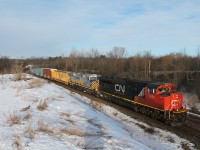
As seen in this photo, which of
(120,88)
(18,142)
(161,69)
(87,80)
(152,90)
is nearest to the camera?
(18,142)

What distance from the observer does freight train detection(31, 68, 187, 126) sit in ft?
58.7

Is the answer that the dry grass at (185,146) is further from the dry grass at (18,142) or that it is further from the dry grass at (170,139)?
the dry grass at (18,142)

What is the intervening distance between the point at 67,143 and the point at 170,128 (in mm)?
10271

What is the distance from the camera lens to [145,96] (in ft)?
66.9

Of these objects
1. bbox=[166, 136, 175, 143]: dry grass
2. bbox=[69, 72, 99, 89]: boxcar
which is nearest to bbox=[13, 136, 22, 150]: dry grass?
bbox=[166, 136, 175, 143]: dry grass

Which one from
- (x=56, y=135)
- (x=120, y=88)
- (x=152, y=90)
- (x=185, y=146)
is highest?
(x=152, y=90)

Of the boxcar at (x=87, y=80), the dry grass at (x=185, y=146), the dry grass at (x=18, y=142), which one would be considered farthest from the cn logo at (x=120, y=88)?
the dry grass at (x=18, y=142)

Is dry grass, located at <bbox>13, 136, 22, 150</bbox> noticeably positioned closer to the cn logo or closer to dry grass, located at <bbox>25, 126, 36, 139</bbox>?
dry grass, located at <bbox>25, 126, 36, 139</bbox>

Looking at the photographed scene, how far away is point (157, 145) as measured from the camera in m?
13.2

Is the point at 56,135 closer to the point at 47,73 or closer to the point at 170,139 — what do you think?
the point at 170,139

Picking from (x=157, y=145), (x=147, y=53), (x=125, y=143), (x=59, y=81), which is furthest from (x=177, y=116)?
(x=147, y=53)

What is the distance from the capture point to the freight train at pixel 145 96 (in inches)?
705

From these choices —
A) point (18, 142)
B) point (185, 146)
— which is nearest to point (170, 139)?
point (185, 146)

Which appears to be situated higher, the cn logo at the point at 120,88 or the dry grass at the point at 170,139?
the cn logo at the point at 120,88
